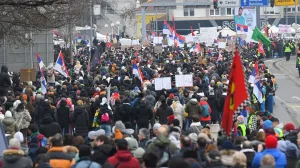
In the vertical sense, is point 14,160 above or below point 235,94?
below

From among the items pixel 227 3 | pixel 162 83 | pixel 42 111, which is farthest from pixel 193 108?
pixel 227 3

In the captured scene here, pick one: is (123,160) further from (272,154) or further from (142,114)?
(142,114)

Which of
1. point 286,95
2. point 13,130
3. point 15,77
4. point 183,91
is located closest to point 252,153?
point 13,130

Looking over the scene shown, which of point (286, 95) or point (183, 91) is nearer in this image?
point (183, 91)

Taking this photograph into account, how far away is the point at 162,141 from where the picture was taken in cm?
1420

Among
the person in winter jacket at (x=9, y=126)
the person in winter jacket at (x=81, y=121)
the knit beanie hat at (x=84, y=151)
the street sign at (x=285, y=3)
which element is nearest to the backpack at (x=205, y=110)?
the person in winter jacket at (x=81, y=121)

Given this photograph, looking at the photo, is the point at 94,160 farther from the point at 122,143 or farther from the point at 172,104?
the point at 172,104

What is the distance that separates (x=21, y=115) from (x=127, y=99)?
3799mm

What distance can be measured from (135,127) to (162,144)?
9.12 m

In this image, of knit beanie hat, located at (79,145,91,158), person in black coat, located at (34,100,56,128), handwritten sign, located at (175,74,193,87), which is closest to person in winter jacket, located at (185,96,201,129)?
person in black coat, located at (34,100,56,128)

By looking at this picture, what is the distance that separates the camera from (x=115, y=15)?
363 feet

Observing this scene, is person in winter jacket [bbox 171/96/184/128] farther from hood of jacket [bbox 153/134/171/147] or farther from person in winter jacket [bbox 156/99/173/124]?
hood of jacket [bbox 153/134/171/147]

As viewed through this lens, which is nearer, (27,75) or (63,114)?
(63,114)

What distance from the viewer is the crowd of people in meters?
13.0
